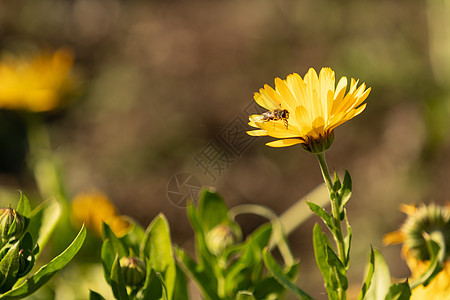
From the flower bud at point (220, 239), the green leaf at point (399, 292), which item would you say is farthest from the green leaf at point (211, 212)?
the green leaf at point (399, 292)

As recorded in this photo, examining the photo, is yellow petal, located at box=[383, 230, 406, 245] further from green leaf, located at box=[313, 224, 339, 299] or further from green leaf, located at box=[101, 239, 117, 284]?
green leaf, located at box=[101, 239, 117, 284]

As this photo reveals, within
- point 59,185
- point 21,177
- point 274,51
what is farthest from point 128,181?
point 59,185

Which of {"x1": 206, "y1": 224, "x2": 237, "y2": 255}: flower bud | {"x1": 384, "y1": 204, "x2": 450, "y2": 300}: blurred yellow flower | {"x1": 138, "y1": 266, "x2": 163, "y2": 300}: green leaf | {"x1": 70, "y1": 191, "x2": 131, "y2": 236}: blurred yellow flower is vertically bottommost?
{"x1": 70, "y1": 191, "x2": 131, "y2": 236}: blurred yellow flower

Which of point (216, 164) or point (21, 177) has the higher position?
point (216, 164)

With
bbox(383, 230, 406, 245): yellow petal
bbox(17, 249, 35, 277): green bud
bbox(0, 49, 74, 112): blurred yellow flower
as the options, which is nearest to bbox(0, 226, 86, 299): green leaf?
bbox(17, 249, 35, 277): green bud

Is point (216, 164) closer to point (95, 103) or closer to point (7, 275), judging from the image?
point (7, 275)

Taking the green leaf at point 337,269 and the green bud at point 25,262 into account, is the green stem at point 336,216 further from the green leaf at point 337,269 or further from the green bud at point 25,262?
the green bud at point 25,262
